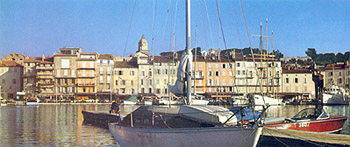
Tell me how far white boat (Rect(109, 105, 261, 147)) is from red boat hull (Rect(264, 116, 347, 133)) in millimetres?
7651

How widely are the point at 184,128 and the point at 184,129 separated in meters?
0.07

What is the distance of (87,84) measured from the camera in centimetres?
11456

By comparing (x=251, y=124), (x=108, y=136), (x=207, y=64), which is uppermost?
(x=207, y=64)

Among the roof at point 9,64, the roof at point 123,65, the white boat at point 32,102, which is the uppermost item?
the roof at point 9,64

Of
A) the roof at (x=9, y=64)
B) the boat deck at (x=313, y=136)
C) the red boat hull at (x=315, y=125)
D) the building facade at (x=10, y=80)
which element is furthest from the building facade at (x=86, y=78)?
the boat deck at (x=313, y=136)

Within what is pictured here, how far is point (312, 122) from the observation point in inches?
1059

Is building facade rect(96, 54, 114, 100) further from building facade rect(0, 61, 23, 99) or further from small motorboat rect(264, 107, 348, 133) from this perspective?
small motorboat rect(264, 107, 348, 133)

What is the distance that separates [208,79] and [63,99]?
37475 mm

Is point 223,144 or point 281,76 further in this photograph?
point 281,76

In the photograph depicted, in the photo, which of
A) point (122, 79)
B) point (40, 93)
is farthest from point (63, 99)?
point (122, 79)

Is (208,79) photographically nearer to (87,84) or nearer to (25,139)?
(87,84)

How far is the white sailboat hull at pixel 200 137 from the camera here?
16500mm

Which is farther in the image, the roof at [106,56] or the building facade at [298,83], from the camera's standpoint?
the building facade at [298,83]

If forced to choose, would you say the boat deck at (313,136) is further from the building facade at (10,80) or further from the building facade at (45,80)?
the building facade at (10,80)
